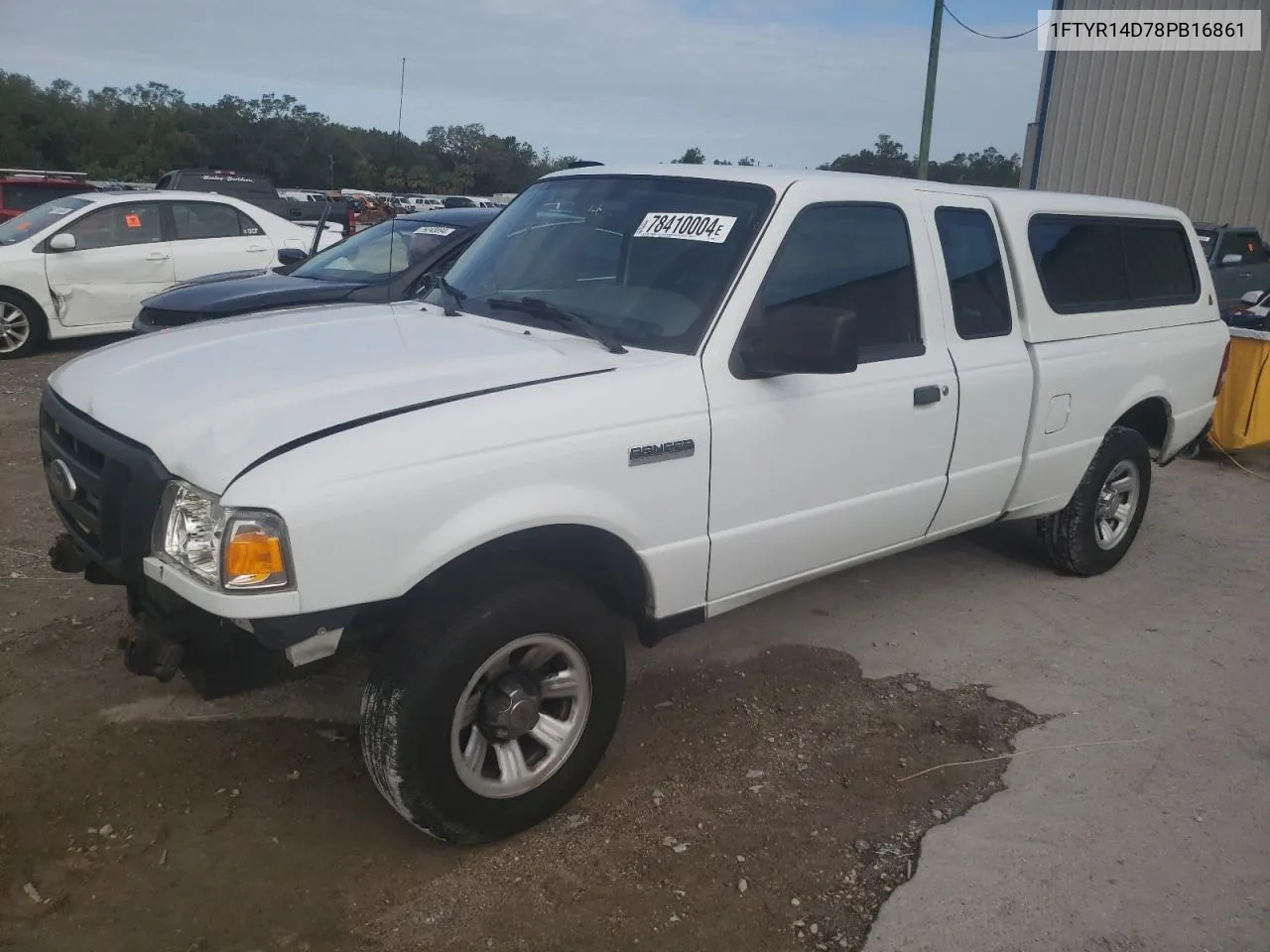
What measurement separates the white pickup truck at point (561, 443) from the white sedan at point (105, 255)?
738 centimetres

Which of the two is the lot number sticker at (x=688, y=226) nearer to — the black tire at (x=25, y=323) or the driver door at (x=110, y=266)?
the driver door at (x=110, y=266)

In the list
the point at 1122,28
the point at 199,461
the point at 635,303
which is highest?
the point at 1122,28

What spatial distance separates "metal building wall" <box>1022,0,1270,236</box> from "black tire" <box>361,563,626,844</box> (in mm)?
17244

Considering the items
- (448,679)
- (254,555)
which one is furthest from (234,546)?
(448,679)

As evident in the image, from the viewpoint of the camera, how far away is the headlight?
2.35 m

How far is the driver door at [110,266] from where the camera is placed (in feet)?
32.3

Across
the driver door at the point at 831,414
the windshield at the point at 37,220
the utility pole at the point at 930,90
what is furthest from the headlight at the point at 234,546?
the utility pole at the point at 930,90

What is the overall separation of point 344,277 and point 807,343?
5.12 meters

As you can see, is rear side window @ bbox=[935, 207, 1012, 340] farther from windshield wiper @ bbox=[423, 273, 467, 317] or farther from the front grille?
the front grille

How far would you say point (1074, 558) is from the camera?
5230 mm

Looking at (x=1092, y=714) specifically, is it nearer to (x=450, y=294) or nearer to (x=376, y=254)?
(x=450, y=294)

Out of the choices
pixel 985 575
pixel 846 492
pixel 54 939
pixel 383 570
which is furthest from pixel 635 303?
pixel 985 575

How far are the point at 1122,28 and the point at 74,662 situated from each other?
18978 millimetres

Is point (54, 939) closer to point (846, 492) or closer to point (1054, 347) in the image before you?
point (846, 492)
